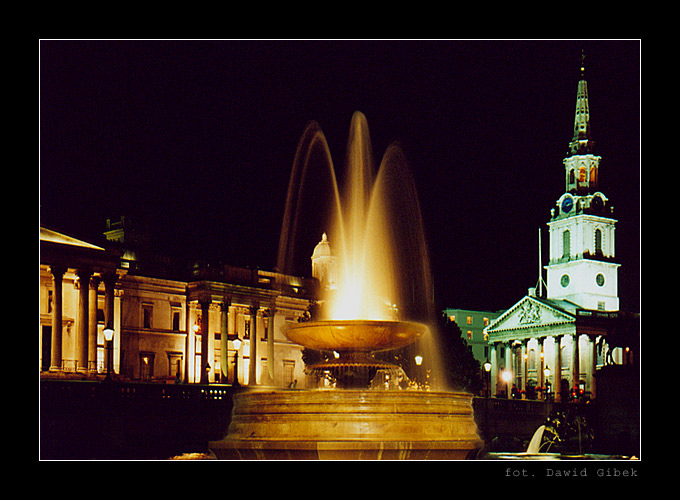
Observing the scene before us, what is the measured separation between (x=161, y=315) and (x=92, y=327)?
38.9 feet

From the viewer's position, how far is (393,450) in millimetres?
16469

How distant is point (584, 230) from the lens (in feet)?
344

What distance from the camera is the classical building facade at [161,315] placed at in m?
53.0

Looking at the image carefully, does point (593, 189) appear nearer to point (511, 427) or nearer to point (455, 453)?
point (511, 427)

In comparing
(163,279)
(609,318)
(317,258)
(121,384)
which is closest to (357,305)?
(121,384)

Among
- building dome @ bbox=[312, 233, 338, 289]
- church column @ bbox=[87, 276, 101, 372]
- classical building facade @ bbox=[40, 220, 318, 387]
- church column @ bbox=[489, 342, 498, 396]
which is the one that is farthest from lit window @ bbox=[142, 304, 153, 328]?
church column @ bbox=[489, 342, 498, 396]

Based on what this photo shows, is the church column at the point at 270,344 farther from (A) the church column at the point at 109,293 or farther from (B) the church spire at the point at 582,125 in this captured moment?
(B) the church spire at the point at 582,125

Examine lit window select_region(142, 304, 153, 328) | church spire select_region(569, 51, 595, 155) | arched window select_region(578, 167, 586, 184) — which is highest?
church spire select_region(569, 51, 595, 155)

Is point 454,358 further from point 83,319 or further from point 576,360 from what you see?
point 576,360

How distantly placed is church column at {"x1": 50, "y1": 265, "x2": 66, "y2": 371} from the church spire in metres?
68.5

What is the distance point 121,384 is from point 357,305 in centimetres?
1444

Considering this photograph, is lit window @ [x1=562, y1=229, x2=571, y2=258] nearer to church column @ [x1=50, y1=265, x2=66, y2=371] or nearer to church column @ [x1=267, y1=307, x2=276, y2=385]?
church column @ [x1=267, y1=307, x2=276, y2=385]

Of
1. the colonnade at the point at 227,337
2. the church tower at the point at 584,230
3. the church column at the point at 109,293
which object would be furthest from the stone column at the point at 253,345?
the church tower at the point at 584,230

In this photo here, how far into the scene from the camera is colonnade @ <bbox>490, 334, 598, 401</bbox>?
314ft
